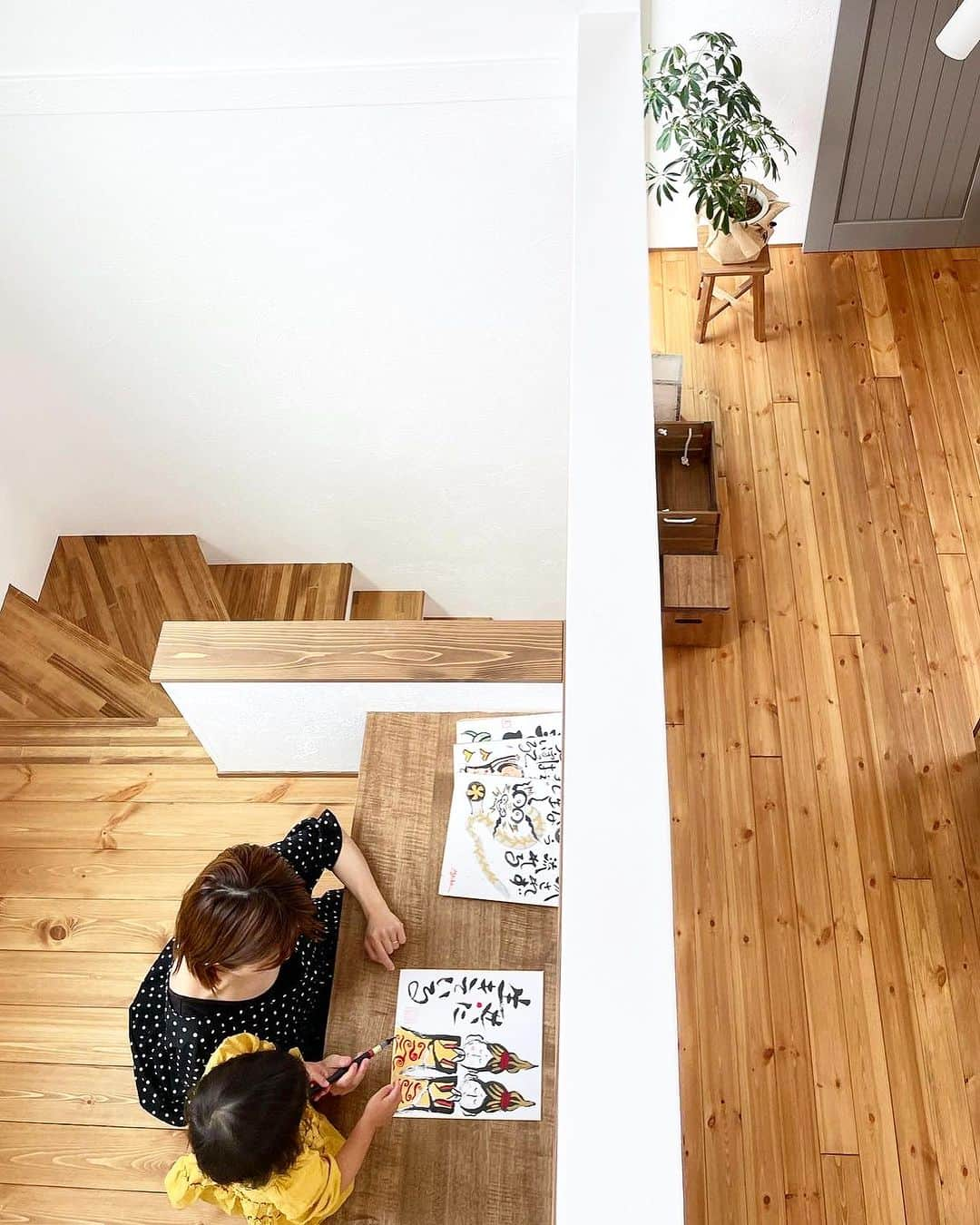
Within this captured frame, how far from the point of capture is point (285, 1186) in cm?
147

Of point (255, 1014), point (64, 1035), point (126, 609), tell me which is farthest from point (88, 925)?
point (126, 609)

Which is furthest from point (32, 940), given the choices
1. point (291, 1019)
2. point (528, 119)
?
point (528, 119)

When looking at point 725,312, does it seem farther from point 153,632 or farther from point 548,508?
point 153,632

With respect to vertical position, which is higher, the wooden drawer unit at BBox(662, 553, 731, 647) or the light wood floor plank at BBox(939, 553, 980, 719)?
the wooden drawer unit at BBox(662, 553, 731, 647)

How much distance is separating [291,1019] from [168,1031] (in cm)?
22

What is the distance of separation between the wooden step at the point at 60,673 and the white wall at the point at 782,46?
250cm

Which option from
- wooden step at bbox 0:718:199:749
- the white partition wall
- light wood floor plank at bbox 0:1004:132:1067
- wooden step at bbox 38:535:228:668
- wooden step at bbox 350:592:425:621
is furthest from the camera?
wooden step at bbox 350:592:425:621

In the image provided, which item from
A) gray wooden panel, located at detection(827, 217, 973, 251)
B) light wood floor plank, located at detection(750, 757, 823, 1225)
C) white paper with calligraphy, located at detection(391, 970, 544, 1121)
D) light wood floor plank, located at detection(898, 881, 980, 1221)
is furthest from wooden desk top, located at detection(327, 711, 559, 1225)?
gray wooden panel, located at detection(827, 217, 973, 251)

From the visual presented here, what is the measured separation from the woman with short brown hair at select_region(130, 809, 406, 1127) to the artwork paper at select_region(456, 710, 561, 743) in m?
0.31

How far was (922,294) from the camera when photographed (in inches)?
145

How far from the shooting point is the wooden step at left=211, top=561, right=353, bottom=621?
3543 mm

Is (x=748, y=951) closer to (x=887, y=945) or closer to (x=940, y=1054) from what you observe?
(x=887, y=945)

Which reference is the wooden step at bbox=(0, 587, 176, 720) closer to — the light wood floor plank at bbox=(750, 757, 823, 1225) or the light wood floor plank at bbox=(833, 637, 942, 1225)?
the light wood floor plank at bbox=(750, 757, 823, 1225)

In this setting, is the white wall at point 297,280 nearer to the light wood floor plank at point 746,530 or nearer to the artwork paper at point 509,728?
the light wood floor plank at point 746,530
